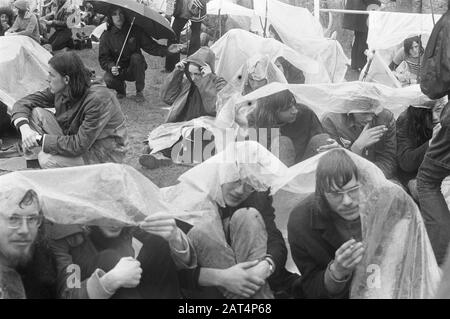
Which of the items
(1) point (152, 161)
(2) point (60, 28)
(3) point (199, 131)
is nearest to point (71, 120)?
(1) point (152, 161)

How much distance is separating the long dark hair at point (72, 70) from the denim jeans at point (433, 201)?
2249 mm

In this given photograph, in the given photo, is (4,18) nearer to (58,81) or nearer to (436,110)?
(58,81)

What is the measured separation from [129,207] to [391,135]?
2.30 m

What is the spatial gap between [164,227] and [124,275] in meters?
0.32

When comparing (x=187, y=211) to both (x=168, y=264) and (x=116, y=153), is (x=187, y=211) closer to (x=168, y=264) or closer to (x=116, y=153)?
(x=168, y=264)

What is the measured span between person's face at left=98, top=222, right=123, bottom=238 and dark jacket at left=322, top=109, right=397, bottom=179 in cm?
214

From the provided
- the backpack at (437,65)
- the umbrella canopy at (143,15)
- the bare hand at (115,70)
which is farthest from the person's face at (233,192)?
the bare hand at (115,70)

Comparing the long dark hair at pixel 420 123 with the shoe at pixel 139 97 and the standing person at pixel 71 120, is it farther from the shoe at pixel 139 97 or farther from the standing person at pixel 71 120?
the shoe at pixel 139 97

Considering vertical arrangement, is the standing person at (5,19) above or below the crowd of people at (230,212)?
below

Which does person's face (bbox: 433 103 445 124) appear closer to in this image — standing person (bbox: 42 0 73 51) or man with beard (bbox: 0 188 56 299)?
man with beard (bbox: 0 188 56 299)

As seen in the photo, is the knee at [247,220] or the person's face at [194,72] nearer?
the knee at [247,220]

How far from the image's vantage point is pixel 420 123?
17.0 ft

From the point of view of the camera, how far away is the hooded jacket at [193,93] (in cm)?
698

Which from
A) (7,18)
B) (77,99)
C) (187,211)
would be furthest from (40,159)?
(7,18)
